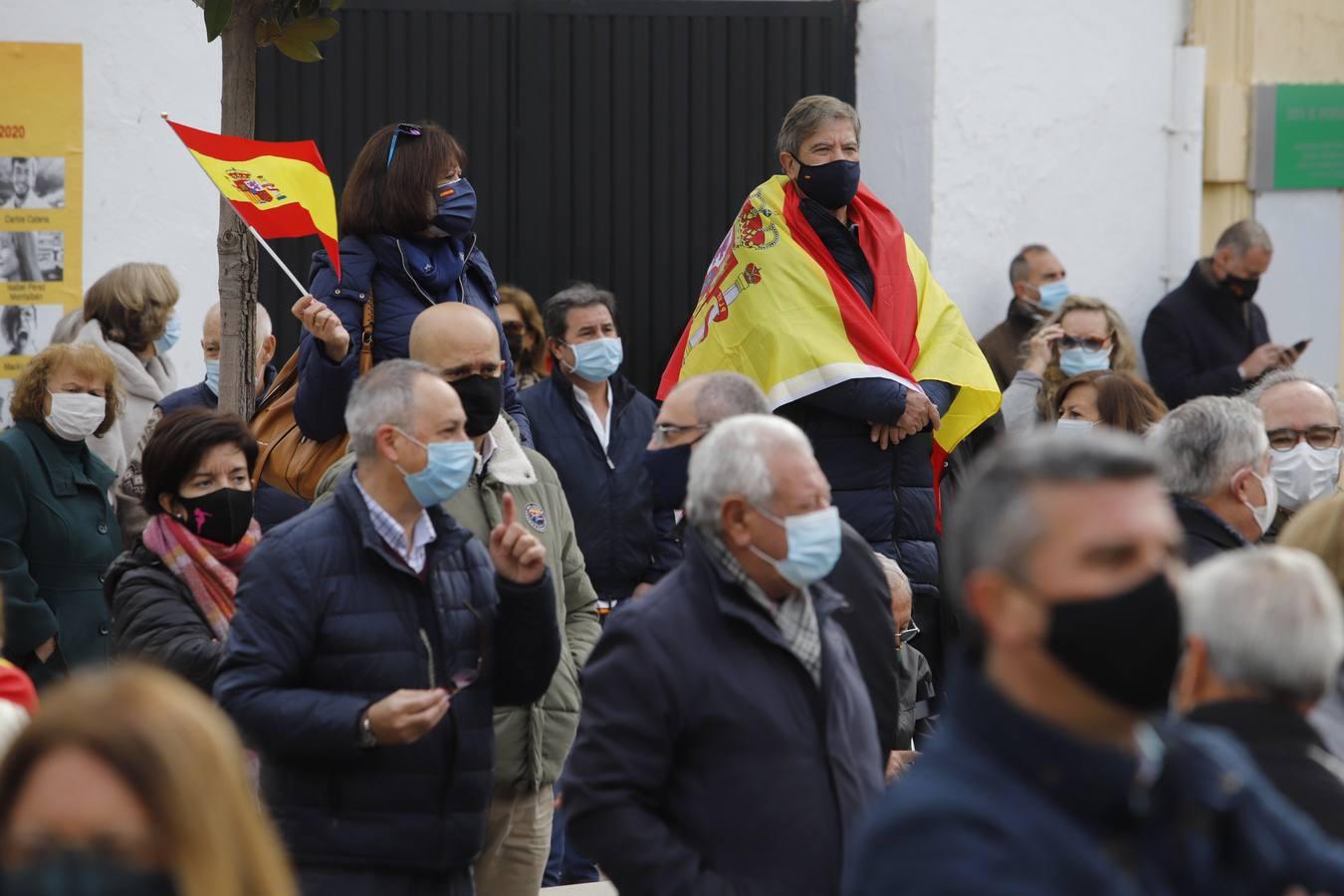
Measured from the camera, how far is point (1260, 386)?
620cm

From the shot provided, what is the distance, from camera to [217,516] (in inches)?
188

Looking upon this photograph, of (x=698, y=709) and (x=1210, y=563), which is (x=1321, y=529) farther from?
(x=698, y=709)

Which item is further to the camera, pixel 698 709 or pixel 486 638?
pixel 486 638

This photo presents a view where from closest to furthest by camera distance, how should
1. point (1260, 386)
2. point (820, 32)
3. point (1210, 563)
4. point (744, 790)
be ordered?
point (1210, 563), point (744, 790), point (1260, 386), point (820, 32)

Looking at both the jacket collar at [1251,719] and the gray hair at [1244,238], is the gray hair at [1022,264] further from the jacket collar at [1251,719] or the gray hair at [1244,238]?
the jacket collar at [1251,719]

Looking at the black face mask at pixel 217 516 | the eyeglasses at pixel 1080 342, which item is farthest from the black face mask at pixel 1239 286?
the black face mask at pixel 217 516

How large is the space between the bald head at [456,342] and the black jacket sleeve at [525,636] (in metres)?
0.92

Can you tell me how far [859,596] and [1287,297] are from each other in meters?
6.18

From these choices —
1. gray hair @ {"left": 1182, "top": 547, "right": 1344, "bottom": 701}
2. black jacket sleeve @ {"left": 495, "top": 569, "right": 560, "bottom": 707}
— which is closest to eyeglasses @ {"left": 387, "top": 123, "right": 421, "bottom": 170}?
black jacket sleeve @ {"left": 495, "top": 569, "right": 560, "bottom": 707}

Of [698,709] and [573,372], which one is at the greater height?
[573,372]

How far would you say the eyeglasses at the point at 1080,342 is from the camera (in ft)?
26.8

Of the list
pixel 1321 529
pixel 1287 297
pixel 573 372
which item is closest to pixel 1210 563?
pixel 1321 529

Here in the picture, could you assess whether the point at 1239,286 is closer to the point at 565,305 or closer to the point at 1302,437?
the point at 1302,437

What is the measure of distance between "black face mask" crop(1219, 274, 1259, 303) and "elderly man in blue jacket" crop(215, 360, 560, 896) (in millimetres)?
5842
